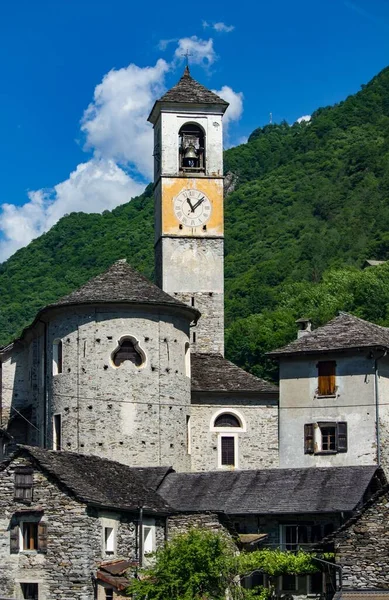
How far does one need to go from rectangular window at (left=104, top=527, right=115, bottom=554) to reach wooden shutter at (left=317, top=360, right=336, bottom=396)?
16064 mm

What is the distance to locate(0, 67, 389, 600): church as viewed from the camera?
1476 inches

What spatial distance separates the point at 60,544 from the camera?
36.8m

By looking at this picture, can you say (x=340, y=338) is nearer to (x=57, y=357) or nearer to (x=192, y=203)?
(x=192, y=203)

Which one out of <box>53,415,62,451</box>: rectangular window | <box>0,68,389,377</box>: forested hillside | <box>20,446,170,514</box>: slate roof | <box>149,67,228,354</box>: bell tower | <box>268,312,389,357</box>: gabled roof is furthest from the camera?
<box>0,68,389,377</box>: forested hillside

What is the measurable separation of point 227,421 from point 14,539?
712 inches

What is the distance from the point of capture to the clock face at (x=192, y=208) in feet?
194

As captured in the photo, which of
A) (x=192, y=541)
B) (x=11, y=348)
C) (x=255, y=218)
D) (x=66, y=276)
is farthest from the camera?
(x=255, y=218)

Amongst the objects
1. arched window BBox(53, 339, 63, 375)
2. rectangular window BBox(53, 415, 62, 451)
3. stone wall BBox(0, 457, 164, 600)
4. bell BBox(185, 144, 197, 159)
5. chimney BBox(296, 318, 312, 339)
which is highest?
bell BBox(185, 144, 197, 159)

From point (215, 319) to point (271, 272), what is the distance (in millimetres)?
55506

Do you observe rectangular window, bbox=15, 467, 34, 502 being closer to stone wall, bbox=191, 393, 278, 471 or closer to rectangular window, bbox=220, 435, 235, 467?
stone wall, bbox=191, 393, 278, 471

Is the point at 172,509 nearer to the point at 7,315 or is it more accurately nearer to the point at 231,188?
the point at 7,315

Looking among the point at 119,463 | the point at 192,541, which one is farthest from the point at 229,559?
the point at 119,463

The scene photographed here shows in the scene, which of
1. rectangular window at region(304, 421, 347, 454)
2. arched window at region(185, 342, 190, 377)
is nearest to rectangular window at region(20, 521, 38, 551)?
arched window at region(185, 342, 190, 377)

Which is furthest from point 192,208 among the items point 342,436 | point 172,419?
point 342,436
